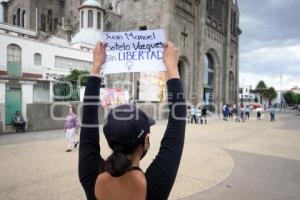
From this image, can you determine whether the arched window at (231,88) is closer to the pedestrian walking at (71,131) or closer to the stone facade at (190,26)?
the stone facade at (190,26)

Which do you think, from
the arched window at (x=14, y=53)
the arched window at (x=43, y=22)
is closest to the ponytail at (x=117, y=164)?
the arched window at (x=14, y=53)

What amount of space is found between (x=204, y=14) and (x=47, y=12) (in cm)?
2929

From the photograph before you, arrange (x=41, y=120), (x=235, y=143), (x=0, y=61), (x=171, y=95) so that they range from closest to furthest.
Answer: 1. (x=171, y=95)
2. (x=235, y=143)
3. (x=41, y=120)
4. (x=0, y=61)

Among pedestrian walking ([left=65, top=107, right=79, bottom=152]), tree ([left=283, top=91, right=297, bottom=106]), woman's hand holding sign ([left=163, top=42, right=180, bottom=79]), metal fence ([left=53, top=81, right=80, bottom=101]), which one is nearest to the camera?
woman's hand holding sign ([left=163, top=42, right=180, bottom=79])

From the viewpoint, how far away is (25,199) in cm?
607

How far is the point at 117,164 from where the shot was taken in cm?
162

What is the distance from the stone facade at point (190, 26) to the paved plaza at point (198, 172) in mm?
22171

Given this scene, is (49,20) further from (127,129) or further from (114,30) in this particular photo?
(127,129)

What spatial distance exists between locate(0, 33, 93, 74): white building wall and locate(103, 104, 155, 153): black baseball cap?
29.8 m

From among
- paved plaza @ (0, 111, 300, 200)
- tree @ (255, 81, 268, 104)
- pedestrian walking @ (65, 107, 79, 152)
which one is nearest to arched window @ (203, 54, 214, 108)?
paved plaza @ (0, 111, 300, 200)

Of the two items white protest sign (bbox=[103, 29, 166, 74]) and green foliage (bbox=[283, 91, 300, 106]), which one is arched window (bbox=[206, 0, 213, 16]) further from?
green foliage (bbox=[283, 91, 300, 106])

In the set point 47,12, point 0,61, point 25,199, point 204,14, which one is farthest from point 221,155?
point 47,12

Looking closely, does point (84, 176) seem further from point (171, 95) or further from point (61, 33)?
point (61, 33)

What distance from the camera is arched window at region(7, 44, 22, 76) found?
2786cm
